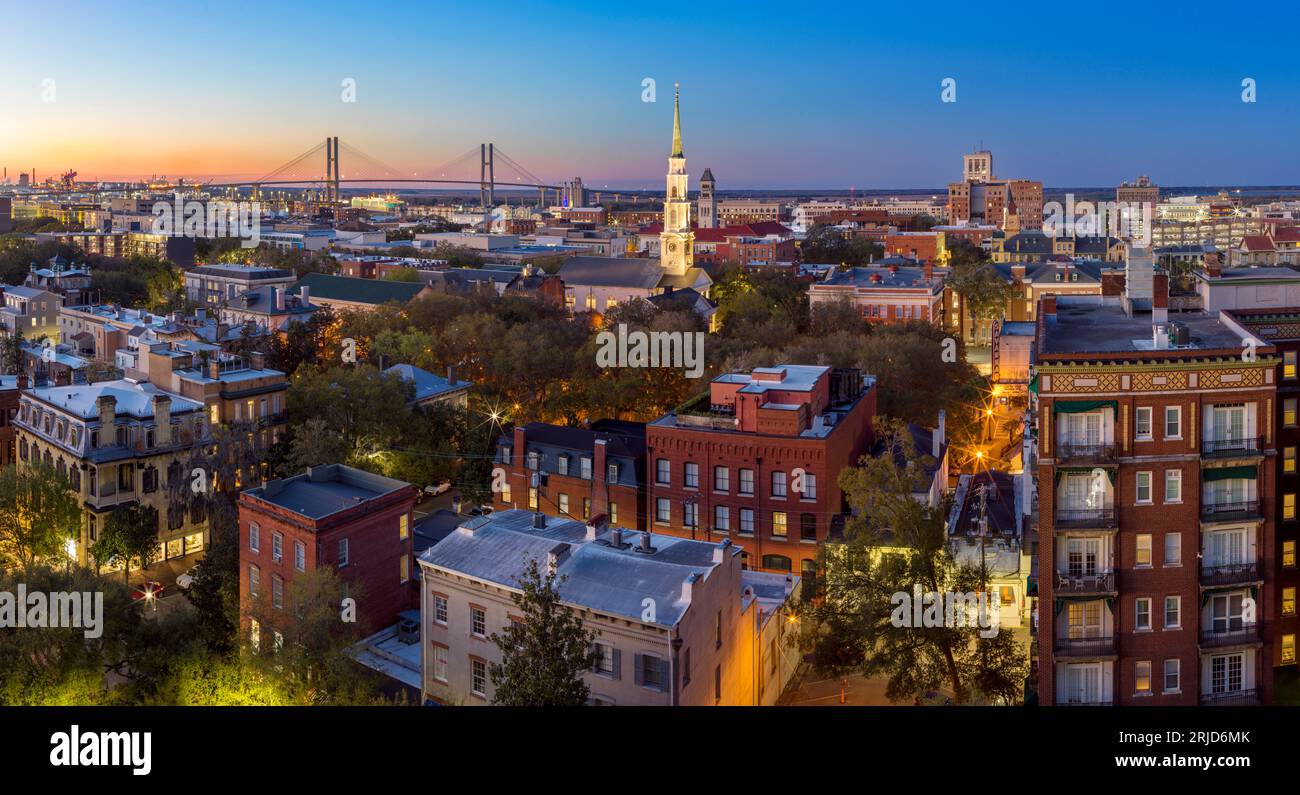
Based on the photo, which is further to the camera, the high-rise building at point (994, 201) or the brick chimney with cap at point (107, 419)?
the high-rise building at point (994, 201)

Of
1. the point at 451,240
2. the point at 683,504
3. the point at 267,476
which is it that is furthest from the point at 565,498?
the point at 451,240

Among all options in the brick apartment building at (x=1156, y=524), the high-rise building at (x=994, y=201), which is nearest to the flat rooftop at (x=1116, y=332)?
the brick apartment building at (x=1156, y=524)

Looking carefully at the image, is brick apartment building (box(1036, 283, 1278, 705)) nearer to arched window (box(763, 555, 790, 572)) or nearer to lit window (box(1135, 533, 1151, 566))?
lit window (box(1135, 533, 1151, 566))

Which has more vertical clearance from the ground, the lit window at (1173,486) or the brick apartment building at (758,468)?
the lit window at (1173,486)

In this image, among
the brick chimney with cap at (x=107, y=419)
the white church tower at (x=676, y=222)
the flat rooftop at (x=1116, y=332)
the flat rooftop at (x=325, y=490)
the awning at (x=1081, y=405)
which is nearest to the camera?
the awning at (x=1081, y=405)

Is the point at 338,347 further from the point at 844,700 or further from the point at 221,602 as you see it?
the point at 844,700

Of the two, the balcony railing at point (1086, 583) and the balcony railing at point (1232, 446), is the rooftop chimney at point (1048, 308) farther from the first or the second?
the balcony railing at point (1086, 583)

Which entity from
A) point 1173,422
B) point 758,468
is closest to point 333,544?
point 758,468

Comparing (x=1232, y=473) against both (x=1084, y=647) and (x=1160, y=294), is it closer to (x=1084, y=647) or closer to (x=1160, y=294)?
(x=1084, y=647)
